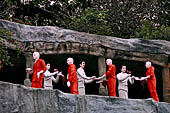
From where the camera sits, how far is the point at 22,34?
49.9 feet

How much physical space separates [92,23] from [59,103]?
23.4ft

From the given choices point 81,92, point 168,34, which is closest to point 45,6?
point 168,34

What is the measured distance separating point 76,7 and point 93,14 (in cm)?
345

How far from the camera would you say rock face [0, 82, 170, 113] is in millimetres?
10875

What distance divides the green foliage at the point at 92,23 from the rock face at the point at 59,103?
5.05 meters

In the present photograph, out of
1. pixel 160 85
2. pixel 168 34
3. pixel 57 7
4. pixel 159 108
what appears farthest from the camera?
pixel 57 7

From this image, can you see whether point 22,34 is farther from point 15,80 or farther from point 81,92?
point 15,80

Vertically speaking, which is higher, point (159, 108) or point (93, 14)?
point (93, 14)

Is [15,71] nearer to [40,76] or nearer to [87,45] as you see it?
[87,45]

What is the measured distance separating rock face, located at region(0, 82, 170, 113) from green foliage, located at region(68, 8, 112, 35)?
16.6 feet

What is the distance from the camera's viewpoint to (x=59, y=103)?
1190 centimetres

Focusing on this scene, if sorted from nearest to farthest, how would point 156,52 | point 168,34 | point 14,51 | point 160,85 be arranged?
point 14,51
point 156,52
point 168,34
point 160,85

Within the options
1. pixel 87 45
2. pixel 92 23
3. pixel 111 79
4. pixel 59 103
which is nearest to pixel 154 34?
pixel 92 23

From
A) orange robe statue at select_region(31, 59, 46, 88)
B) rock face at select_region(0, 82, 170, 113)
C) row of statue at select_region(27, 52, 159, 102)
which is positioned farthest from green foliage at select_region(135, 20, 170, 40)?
orange robe statue at select_region(31, 59, 46, 88)
